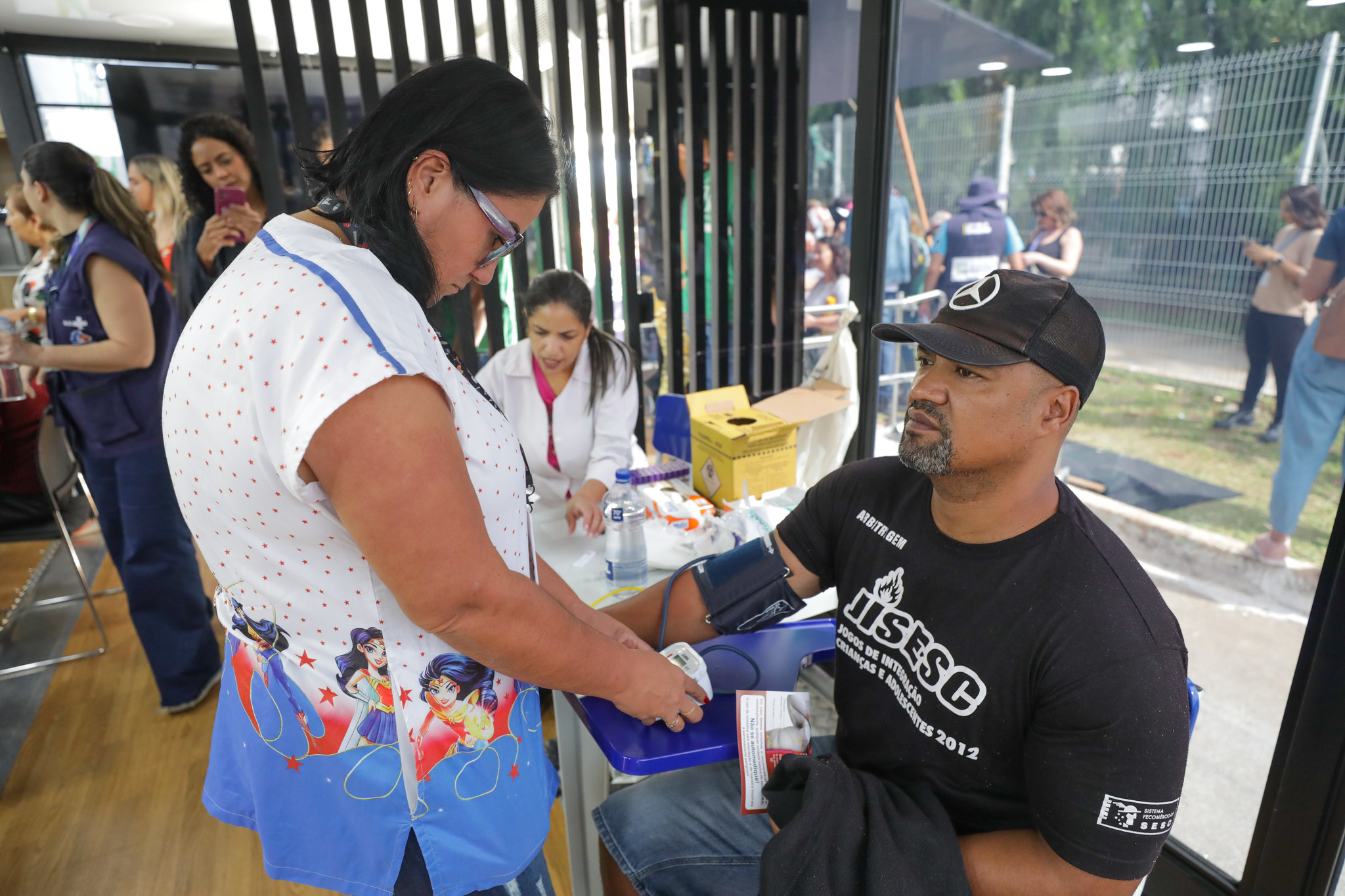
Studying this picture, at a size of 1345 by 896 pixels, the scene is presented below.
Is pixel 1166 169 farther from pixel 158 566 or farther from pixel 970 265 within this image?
pixel 158 566

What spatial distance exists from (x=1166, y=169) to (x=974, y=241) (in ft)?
2.31

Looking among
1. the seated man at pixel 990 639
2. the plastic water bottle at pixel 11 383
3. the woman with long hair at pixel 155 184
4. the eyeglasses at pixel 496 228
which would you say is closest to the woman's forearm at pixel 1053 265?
the seated man at pixel 990 639

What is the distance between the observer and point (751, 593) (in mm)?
1357

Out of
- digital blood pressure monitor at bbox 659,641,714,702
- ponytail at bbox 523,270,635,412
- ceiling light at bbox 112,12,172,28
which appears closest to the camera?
digital blood pressure monitor at bbox 659,641,714,702

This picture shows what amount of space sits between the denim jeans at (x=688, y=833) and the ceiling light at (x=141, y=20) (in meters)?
5.01

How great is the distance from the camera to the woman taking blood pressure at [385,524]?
2.22 ft

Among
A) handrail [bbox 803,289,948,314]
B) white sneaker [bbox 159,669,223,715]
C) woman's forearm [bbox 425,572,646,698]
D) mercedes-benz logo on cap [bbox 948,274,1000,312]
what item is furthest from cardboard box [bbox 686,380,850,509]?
white sneaker [bbox 159,669,223,715]

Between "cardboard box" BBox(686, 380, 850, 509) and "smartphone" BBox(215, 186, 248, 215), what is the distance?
1.63m

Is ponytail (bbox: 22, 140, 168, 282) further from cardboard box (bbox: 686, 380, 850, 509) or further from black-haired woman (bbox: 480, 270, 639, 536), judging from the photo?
cardboard box (bbox: 686, 380, 850, 509)

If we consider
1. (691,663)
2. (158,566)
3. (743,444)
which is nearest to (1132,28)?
(743,444)

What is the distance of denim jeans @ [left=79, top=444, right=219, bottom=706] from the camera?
2.23m

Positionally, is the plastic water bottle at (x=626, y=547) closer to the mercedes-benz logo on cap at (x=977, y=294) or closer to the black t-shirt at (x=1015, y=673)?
the black t-shirt at (x=1015, y=673)

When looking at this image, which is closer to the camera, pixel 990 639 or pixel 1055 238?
pixel 990 639

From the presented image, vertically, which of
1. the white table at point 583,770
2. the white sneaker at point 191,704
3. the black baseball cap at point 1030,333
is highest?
the black baseball cap at point 1030,333
